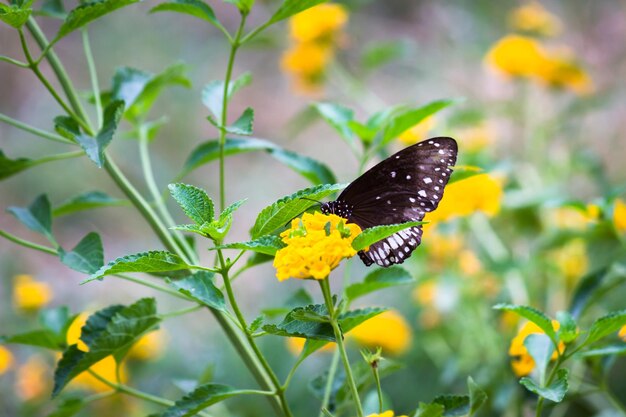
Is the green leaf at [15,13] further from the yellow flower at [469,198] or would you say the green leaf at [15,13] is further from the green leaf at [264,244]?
the yellow flower at [469,198]

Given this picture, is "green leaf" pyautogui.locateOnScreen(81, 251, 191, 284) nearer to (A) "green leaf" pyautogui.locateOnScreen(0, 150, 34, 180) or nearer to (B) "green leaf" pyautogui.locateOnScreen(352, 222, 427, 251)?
(B) "green leaf" pyautogui.locateOnScreen(352, 222, 427, 251)

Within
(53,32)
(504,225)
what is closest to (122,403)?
(504,225)

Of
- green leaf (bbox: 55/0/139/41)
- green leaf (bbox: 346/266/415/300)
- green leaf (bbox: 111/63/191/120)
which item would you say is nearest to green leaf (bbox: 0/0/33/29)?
green leaf (bbox: 55/0/139/41)

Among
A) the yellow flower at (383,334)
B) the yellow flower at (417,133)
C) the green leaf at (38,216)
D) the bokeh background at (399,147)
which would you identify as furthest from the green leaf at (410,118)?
the yellow flower at (383,334)

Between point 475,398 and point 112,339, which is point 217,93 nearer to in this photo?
point 112,339

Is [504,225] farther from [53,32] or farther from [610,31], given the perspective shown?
[53,32]

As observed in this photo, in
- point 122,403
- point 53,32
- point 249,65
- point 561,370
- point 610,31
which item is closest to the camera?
point 561,370
